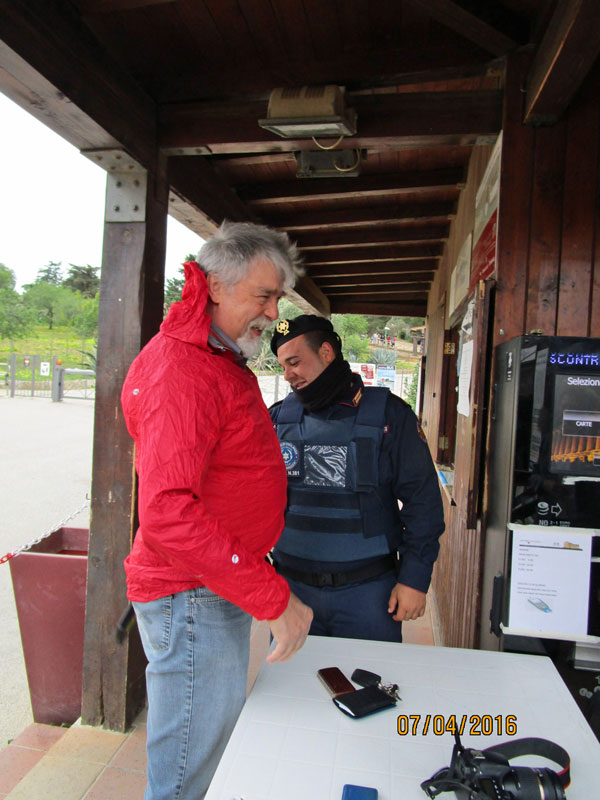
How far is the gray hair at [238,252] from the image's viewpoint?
1.45m

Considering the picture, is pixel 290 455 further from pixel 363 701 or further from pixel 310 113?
pixel 310 113

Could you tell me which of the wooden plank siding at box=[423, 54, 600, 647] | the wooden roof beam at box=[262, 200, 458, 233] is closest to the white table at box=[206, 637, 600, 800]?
the wooden plank siding at box=[423, 54, 600, 647]

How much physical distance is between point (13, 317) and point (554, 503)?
49.1 metres

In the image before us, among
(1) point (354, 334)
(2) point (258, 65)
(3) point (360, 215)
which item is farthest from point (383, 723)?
(1) point (354, 334)

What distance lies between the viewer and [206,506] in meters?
1.29

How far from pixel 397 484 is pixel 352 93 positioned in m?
1.59

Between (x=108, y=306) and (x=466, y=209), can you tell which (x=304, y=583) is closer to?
(x=108, y=306)

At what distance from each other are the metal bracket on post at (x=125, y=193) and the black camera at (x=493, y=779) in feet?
7.38

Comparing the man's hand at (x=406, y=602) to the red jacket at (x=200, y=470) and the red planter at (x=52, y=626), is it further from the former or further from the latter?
the red planter at (x=52, y=626)

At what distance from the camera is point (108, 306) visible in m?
2.44

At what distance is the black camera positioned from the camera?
2.79ft

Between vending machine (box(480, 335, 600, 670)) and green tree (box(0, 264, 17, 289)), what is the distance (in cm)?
6088

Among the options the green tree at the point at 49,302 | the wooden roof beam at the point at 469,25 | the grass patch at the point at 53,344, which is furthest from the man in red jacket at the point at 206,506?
the green tree at the point at 49,302

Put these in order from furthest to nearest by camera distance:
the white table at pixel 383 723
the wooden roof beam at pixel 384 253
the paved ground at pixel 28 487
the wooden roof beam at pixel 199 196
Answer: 1. the wooden roof beam at pixel 384 253
2. the paved ground at pixel 28 487
3. the wooden roof beam at pixel 199 196
4. the white table at pixel 383 723
